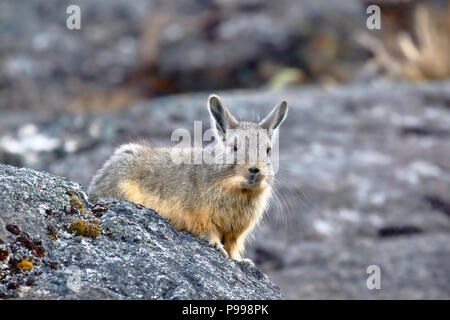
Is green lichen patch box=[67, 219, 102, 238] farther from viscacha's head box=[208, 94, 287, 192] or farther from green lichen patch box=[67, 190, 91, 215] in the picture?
viscacha's head box=[208, 94, 287, 192]

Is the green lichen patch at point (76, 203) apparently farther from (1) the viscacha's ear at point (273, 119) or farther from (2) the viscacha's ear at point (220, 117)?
(1) the viscacha's ear at point (273, 119)

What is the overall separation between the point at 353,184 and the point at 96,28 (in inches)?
637

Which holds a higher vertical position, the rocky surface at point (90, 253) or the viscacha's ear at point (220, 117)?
the viscacha's ear at point (220, 117)

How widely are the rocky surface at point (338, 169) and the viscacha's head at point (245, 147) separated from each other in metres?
3.61

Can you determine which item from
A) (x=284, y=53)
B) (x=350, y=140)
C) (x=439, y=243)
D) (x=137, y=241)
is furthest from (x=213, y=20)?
(x=137, y=241)

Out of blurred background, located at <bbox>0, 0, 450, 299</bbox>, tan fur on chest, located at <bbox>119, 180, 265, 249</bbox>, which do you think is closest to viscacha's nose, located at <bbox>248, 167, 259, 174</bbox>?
tan fur on chest, located at <bbox>119, 180, 265, 249</bbox>

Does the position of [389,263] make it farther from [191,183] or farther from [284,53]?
[284,53]

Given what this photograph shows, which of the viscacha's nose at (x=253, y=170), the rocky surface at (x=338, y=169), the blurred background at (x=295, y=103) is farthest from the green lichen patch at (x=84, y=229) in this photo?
the rocky surface at (x=338, y=169)

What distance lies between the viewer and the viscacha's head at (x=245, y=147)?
9.02 m

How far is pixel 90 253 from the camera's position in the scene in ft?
20.8

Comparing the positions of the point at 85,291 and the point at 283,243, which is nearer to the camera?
the point at 85,291

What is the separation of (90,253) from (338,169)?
11763 millimetres

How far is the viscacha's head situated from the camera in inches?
355

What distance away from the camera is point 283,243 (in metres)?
15.3
